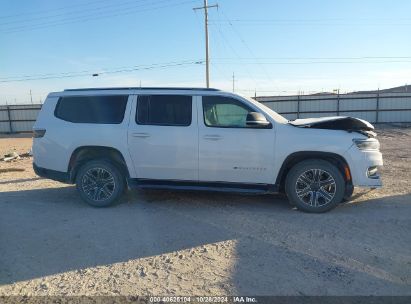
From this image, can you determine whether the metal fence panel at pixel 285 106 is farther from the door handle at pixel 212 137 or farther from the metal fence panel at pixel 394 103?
the door handle at pixel 212 137

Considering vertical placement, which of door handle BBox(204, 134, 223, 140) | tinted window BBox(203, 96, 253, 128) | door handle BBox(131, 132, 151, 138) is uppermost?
tinted window BBox(203, 96, 253, 128)

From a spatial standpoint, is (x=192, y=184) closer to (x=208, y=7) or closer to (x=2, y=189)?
(x=2, y=189)

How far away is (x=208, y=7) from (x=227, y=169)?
90.2 ft

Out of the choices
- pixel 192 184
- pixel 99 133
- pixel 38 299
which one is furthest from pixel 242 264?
pixel 99 133

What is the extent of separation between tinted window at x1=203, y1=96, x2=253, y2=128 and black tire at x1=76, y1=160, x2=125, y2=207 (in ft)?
5.78

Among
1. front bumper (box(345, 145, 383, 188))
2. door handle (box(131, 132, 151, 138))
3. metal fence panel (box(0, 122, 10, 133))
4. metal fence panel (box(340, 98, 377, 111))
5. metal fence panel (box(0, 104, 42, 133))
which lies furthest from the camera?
metal fence panel (box(0, 122, 10, 133))

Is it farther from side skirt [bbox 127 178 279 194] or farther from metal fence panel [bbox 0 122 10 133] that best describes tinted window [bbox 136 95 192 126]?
metal fence panel [bbox 0 122 10 133]

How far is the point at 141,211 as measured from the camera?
6.18 m

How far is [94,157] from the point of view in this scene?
21.7 ft

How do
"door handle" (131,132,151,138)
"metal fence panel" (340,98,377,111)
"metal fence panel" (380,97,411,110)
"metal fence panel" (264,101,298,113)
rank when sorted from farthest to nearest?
1. "metal fence panel" (264,101,298,113)
2. "metal fence panel" (340,98,377,111)
3. "metal fence panel" (380,97,411,110)
4. "door handle" (131,132,151,138)

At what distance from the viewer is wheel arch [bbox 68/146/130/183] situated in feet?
21.2

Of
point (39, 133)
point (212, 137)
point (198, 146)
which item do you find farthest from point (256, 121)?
point (39, 133)

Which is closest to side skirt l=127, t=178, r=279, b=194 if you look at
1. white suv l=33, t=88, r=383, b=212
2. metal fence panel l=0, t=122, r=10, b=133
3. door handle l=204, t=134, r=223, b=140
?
white suv l=33, t=88, r=383, b=212

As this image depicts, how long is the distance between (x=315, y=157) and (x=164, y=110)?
247 cm
